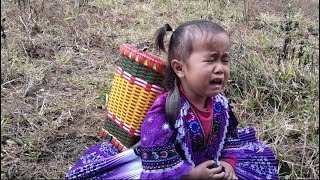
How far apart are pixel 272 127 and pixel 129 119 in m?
0.93

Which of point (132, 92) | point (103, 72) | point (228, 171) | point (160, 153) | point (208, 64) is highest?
point (208, 64)

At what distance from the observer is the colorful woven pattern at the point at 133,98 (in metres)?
2.26

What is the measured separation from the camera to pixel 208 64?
199 centimetres

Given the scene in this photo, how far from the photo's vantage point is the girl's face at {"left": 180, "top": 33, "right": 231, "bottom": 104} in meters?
1.99

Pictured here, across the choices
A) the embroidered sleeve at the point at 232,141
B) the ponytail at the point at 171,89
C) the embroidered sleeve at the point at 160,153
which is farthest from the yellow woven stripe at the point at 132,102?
the embroidered sleeve at the point at 232,141

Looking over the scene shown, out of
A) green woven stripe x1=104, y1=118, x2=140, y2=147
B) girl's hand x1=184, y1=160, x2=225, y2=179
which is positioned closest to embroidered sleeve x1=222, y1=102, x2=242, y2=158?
girl's hand x1=184, y1=160, x2=225, y2=179

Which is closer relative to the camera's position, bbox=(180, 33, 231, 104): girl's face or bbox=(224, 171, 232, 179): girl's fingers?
bbox=(180, 33, 231, 104): girl's face

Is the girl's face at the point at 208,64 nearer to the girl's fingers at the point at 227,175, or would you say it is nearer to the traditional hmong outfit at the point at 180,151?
the traditional hmong outfit at the point at 180,151

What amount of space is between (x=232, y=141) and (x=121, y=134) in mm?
609

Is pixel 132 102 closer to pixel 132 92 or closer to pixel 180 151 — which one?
pixel 132 92

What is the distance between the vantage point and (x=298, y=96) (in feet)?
9.46

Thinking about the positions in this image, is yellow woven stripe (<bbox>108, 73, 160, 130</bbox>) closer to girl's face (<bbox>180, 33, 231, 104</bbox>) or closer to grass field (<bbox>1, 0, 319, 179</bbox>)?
girl's face (<bbox>180, 33, 231, 104</bbox>)

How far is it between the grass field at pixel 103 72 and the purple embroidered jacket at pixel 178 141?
0.49 m

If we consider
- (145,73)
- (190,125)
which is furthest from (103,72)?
(190,125)
